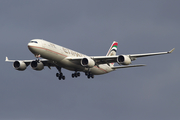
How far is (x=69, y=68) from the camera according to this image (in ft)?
215

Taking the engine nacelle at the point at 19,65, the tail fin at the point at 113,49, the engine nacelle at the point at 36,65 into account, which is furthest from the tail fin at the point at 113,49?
the engine nacelle at the point at 19,65

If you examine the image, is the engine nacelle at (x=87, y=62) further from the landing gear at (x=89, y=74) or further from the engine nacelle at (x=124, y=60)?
the landing gear at (x=89, y=74)

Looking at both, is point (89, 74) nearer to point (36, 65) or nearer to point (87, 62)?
point (87, 62)

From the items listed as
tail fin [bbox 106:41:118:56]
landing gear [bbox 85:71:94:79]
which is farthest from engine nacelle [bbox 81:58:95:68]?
tail fin [bbox 106:41:118:56]

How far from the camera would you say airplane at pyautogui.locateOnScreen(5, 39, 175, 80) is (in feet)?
194

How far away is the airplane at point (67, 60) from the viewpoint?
2328 inches

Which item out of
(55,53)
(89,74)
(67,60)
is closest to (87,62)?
(67,60)

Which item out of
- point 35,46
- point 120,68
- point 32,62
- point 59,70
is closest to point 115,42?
point 120,68

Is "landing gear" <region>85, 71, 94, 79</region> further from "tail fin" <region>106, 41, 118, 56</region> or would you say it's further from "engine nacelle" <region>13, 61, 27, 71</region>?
"tail fin" <region>106, 41, 118, 56</region>

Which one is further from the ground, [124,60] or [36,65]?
[36,65]

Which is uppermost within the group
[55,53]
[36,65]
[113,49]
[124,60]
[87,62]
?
[113,49]

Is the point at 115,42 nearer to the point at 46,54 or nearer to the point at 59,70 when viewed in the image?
the point at 59,70

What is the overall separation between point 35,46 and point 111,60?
14288mm

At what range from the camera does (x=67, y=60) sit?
62.9 m
